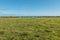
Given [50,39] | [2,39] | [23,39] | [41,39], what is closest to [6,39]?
[2,39]

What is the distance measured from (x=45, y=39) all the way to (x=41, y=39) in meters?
0.36

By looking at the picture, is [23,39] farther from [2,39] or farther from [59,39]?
[59,39]

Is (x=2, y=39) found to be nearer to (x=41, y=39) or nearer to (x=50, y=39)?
(x=41, y=39)

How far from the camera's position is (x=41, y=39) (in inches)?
466

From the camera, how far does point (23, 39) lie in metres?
11.6

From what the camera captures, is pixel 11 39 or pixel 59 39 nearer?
pixel 11 39

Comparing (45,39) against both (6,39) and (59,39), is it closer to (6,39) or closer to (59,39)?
(59,39)

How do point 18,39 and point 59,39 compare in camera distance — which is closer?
point 18,39

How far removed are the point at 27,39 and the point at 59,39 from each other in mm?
3003

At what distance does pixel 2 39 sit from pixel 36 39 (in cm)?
299

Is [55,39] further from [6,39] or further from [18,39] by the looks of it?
[6,39]

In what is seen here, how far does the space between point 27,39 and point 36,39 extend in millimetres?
796

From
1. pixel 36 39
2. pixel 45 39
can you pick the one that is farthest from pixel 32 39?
pixel 45 39

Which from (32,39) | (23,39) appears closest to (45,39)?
(32,39)
